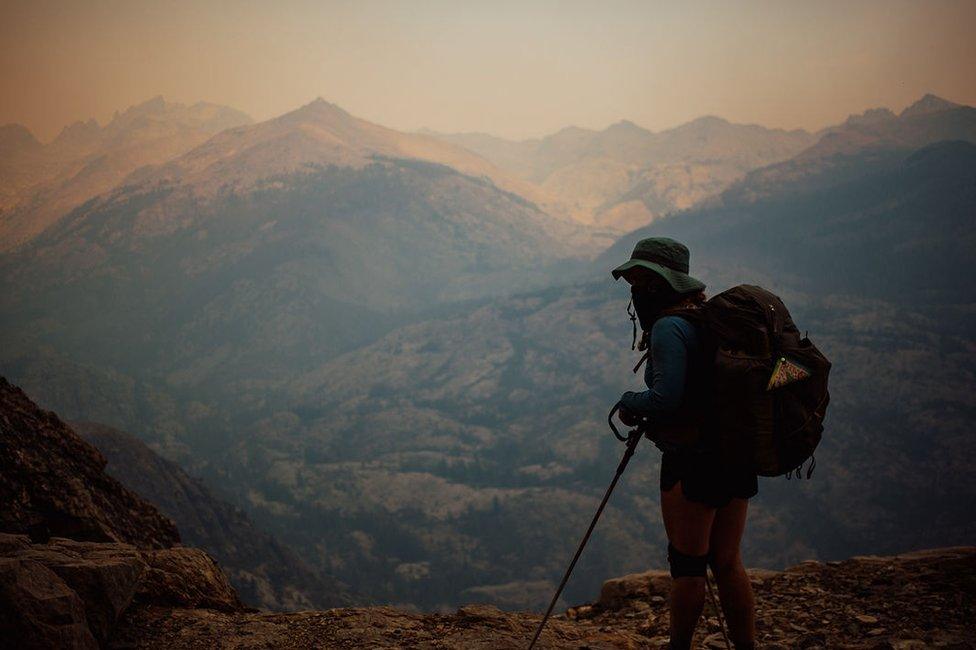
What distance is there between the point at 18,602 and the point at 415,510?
186580 mm

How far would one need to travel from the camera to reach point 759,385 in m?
3.77

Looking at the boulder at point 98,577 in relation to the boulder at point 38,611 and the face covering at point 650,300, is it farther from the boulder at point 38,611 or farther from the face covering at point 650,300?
the face covering at point 650,300

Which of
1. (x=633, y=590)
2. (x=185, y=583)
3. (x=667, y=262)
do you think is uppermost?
(x=667, y=262)

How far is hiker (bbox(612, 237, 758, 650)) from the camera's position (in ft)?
12.7

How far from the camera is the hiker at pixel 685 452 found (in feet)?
12.7

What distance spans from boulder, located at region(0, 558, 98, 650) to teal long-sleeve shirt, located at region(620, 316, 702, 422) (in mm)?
3865

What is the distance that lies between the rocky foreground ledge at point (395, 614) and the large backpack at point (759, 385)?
313cm

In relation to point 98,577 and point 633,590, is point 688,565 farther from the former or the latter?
point 633,590

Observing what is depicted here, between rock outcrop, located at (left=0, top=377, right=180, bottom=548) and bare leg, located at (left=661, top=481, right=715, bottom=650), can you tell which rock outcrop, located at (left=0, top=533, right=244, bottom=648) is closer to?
rock outcrop, located at (left=0, top=377, right=180, bottom=548)

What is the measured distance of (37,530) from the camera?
6.38m

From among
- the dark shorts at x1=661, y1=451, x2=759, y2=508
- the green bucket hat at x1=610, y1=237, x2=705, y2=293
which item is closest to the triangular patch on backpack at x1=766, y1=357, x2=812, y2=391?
the dark shorts at x1=661, y1=451, x2=759, y2=508

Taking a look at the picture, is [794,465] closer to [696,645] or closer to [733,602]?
[733,602]

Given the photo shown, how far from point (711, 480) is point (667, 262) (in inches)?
56.1

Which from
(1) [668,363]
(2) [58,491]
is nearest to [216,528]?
(2) [58,491]
